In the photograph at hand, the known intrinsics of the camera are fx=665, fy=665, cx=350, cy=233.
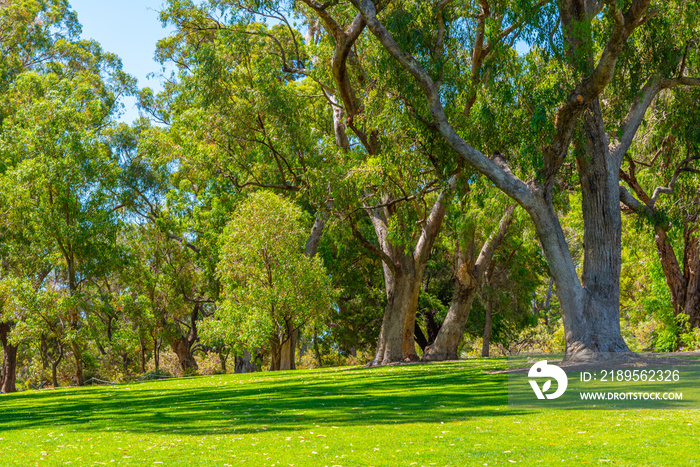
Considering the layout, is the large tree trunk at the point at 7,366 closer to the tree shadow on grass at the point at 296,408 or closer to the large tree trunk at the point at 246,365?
the large tree trunk at the point at 246,365

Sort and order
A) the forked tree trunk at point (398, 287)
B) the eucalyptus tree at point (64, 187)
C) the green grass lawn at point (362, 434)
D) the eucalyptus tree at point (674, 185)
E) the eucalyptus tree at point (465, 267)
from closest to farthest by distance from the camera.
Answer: the green grass lawn at point (362, 434)
the eucalyptus tree at point (674, 185)
the eucalyptus tree at point (465, 267)
the forked tree trunk at point (398, 287)
the eucalyptus tree at point (64, 187)

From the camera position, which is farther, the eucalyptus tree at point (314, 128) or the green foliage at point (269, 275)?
the green foliage at point (269, 275)

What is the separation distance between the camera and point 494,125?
1420 centimetres

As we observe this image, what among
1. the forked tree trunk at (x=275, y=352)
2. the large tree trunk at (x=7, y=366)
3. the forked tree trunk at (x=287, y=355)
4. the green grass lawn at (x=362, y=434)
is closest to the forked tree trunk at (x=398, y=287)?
the forked tree trunk at (x=275, y=352)

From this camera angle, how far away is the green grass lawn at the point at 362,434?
17.4 ft

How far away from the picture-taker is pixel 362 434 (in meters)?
6.67

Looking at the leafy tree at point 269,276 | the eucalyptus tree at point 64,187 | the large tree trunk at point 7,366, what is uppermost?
the eucalyptus tree at point 64,187

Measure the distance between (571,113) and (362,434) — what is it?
892cm

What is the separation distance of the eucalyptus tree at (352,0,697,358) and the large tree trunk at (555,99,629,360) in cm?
2

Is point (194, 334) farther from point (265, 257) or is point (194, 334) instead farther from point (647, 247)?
point (647, 247)

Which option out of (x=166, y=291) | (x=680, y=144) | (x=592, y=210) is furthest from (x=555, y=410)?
(x=166, y=291)

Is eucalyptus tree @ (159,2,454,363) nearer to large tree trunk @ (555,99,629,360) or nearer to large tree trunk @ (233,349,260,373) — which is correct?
large tree trunk @ (555,99,629,360)

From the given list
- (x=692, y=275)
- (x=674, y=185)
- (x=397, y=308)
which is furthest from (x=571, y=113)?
(x=692, y=275)

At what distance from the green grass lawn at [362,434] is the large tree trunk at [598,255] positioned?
316 centimetres
